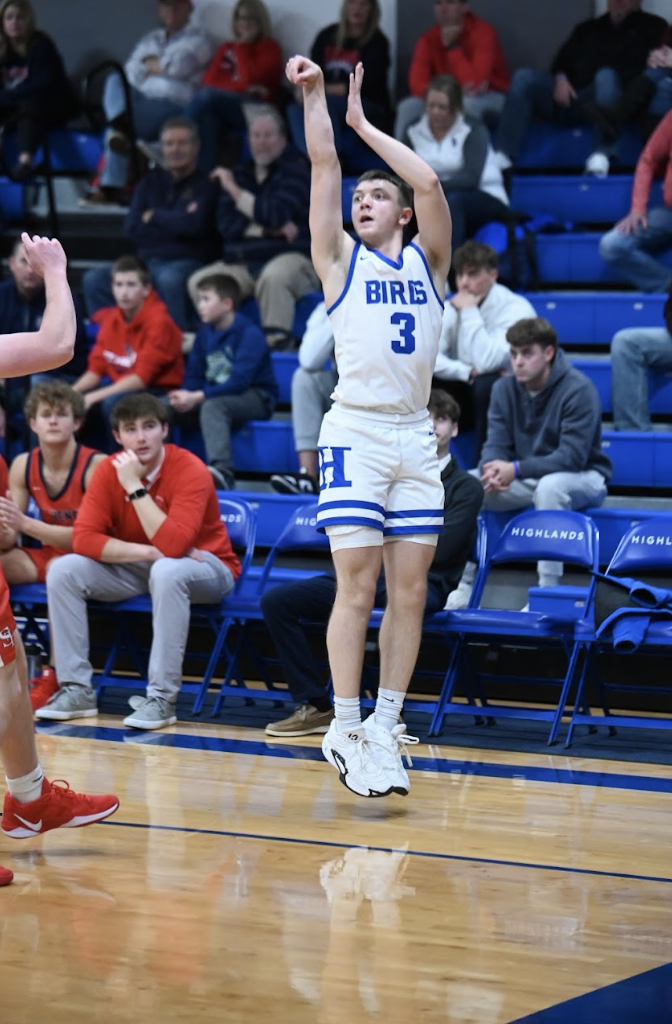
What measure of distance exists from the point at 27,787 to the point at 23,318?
503cm

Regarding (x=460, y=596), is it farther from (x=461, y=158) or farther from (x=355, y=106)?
(x=461, y=158)

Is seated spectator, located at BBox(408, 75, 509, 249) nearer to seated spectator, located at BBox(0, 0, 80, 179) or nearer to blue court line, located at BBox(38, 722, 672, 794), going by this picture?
seated spectator, located at BBox(0, 0, 80, 179)

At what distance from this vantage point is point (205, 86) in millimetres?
10180

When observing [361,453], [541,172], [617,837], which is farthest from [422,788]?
[541,172]

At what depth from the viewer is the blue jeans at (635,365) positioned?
24.6 ft

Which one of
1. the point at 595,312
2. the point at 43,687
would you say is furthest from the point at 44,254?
the point at 595,312

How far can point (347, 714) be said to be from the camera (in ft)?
15.6

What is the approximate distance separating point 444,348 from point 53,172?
176 inches

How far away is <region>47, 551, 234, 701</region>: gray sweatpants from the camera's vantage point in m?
6.09

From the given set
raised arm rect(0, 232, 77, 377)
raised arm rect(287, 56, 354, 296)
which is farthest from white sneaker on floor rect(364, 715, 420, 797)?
raised arm rect(0, 232, 77, 377)

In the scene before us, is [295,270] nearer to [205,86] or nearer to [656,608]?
[205,86]

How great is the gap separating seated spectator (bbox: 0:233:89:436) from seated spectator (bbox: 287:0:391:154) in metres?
2.16

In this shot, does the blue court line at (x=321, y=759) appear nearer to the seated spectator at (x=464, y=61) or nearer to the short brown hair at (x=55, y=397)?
the short brown hair at (x=55, y=397)

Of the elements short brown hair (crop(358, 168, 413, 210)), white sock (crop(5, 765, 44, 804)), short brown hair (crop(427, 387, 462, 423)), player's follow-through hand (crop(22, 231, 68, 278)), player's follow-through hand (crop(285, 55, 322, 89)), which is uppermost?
player's follow-through hand (crop(285, 55, 322, 89))
